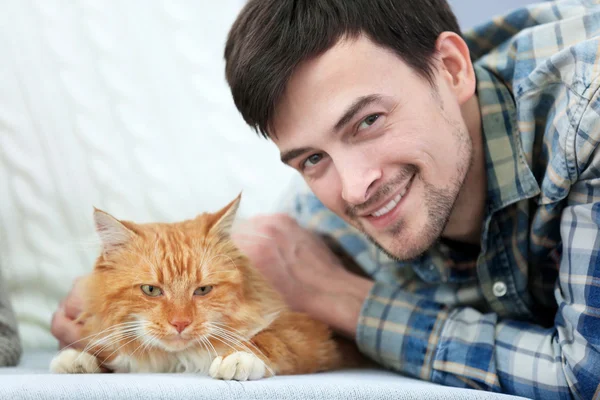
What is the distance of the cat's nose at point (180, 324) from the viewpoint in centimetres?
122

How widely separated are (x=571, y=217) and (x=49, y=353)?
1.47 metres

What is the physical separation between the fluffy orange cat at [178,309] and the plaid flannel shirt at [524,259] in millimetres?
391

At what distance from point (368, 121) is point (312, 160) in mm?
204

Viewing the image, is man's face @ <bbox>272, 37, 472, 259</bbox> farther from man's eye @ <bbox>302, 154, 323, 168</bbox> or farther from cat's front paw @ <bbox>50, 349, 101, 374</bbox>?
cat's front paw @ <bbox>50, 349, 101, 374</bbox>

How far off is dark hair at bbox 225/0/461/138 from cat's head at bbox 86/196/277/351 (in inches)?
11.7

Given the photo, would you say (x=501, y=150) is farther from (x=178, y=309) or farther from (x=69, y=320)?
(x=69, y=320)

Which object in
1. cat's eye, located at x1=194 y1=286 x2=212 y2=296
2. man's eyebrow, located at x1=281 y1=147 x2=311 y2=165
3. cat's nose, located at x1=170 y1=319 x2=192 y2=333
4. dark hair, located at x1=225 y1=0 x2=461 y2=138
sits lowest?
cat's nose, located at x1=170 y1=319 x2=192 y2=333

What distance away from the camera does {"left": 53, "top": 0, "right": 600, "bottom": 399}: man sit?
1400mm

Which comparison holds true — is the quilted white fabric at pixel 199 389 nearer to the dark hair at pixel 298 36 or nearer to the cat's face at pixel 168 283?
the cat's face at pixel 168 283

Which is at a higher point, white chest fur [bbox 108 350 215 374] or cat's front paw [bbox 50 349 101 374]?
cat's front paw [bbox 50 349 101 374]

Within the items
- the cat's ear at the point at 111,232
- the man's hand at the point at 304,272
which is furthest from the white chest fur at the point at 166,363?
the man's hand at the point at 304,272

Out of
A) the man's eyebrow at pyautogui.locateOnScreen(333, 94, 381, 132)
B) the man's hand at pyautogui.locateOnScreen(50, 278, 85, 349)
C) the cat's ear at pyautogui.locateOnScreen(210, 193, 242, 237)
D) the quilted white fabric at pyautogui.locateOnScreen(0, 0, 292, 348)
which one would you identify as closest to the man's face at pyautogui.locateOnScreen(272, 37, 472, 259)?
the man's eyebrow at pyautogui.locateOnScreen(333, 94, 381, 132)

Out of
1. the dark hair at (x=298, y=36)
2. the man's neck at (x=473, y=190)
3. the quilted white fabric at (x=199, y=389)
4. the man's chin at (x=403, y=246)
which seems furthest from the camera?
the man's neck at (x=473, y=190)

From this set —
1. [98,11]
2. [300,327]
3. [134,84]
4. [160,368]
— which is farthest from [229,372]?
[98,11]
